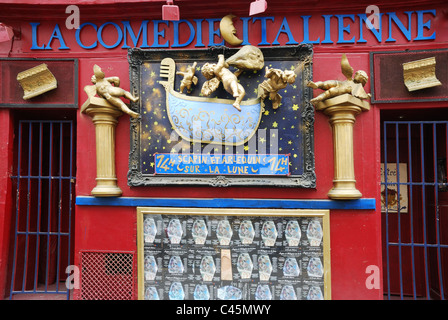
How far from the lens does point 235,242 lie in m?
4.19

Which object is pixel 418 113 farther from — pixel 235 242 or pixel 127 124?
pixel 127 124

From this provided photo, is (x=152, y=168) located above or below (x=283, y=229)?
above

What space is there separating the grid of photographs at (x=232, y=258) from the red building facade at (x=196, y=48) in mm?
228

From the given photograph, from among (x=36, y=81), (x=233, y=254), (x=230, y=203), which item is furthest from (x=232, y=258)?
(x=36, y=81)

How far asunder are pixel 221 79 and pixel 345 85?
1743 millimetres

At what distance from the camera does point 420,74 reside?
160 inches

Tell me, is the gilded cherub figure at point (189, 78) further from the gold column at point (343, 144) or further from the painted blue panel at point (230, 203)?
the gold column at point (343, 144)

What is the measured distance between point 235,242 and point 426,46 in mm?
3964

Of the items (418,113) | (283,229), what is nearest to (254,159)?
(283,229)

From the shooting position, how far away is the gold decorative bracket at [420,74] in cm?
399

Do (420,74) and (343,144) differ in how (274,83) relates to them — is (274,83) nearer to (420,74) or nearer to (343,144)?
(343,144)

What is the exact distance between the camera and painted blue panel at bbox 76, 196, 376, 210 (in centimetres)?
412

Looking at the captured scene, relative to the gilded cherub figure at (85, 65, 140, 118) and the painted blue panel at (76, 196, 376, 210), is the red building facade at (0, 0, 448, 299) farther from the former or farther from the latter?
the gilded cherub figure at (85, 65, 140, 118)
